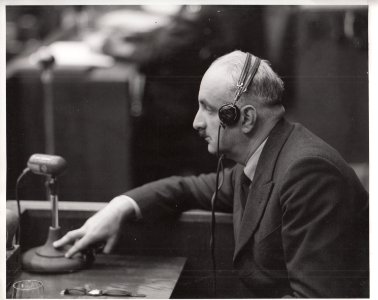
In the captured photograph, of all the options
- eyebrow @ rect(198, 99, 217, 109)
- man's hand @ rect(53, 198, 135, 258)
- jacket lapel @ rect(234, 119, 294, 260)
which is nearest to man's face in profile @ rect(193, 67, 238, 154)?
eyebrow @ rect(198, 99, 217, 109)

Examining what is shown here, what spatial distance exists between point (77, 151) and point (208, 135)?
1.81 metres

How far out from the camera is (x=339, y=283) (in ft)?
6.26

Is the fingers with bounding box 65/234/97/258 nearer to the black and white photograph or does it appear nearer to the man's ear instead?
the black and white photograph

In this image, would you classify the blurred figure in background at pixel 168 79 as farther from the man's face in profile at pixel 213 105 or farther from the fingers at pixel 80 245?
the fingers at pixel 80 245

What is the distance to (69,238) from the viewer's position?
6.98ft

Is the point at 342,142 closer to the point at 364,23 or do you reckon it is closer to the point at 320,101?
the point at 320,101

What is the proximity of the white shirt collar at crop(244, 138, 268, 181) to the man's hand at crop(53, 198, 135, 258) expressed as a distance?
0.39 meters

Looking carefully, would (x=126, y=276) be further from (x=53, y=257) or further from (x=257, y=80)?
(x=257, y=80)

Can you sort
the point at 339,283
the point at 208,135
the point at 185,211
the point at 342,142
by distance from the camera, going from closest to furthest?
the point at 339,283
the point at 208,135
the point at 185,211
the point at 342,142

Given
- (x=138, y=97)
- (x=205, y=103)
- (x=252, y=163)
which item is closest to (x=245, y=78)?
(x=205, y=103)

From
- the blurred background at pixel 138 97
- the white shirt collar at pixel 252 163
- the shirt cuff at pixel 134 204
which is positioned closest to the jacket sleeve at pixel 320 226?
the white shirt collar at pixel 252 163

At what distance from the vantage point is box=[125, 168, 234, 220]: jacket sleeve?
7.25ft

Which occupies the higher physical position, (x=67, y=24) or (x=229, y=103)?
(x=67, y=24)
